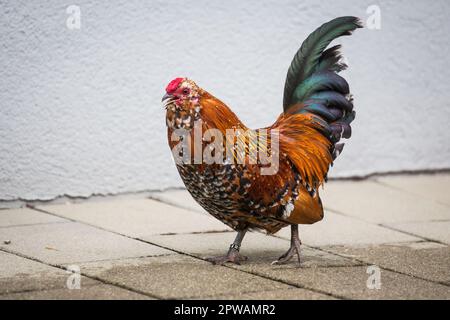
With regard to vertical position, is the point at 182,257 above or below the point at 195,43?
below

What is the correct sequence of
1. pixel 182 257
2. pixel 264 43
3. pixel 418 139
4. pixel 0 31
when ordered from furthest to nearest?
1. pixel 418 139
2. pixel 264 43
3. pixel 0 31
4. pixel 182 257

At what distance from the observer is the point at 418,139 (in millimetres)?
9000

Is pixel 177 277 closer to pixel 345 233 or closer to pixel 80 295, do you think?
pixel 80 295

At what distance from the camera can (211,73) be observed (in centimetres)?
791

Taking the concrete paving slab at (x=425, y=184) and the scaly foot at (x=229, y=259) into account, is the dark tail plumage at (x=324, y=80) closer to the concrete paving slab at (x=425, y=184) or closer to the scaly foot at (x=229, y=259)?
the scaly foot at (x=229, y=259)

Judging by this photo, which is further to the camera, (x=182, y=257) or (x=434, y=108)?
(x=434, y=108)

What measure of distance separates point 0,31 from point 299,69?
2625 mm

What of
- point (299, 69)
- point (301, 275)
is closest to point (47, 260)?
point (301, 275)

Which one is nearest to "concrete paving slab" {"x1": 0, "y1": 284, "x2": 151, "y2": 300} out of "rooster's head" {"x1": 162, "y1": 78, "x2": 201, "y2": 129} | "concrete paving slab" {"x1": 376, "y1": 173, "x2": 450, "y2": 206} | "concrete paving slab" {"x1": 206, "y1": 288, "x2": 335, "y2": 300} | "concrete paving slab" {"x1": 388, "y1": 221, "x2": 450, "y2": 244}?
"concrete paving slab" {"x1": 206, "y1": 288, "x2": 335, "y2": 300}

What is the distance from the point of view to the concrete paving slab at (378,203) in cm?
753

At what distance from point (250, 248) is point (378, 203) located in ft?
6.73

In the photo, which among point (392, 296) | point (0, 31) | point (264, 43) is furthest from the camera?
point (264, 43)
